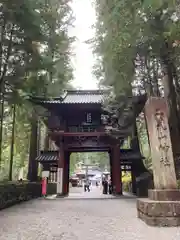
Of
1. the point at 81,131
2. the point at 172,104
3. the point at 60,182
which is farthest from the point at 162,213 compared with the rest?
the point at 81,131

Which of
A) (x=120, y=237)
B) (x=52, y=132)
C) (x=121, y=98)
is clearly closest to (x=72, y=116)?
(x=52, y=132)

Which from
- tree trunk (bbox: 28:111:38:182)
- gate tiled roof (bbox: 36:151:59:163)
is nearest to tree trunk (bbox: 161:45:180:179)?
tree trunk (bbox: 28:111:38:182)

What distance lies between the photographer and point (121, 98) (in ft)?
44.4

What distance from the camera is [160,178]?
6941 millimetres

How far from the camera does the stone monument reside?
618cm

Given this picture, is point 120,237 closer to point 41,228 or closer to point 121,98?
point 41,228

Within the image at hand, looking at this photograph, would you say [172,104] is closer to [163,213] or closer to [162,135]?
[162,135]

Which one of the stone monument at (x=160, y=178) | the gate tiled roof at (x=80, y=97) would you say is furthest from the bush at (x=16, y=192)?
the stone monument at (x=160, y=178)

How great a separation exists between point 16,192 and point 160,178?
333 inches

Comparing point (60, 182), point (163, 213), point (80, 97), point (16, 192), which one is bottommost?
point (163, 213)

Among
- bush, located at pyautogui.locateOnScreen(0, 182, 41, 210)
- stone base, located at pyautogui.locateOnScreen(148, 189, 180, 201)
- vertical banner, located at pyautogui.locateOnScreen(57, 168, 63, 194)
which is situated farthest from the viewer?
vertical banner, located at pyautogui.locateOnScreen(57, 168, 63, 194)

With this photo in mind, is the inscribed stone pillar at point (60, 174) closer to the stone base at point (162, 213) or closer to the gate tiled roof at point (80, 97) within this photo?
the gate tiled roof at point (80, 97)

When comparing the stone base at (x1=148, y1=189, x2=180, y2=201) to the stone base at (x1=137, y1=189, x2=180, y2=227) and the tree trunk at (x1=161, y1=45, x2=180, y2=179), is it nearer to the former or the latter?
the stone base at (x1=137, y1=189, x2=180, y2=227)

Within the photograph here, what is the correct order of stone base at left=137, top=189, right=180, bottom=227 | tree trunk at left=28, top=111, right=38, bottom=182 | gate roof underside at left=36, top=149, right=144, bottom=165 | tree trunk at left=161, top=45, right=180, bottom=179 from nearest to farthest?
1. stone base at left=137, top=189, right=180, bottom=227
2. tree trunk at left=161, top=45, right=180, bottom=179
3. tree trunk at left=28, top=111, right=38, bottom=182
4. gate roof underside at left=36, top=149, right=144, bottom=165
